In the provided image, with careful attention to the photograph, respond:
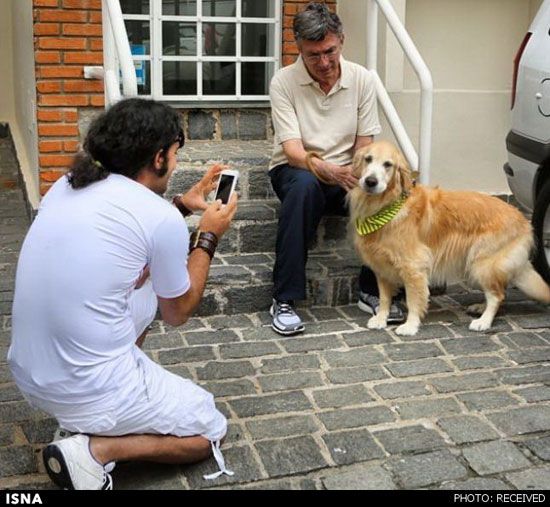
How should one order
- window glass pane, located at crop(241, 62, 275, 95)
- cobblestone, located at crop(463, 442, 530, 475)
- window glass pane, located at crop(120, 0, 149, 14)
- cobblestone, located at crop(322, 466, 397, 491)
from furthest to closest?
window glass pane, located at crop(241, 62, 275, 95) → window glass pane, located at crop(120, 0, 149, 14) → cobblestone, located at crop(463, 442, 530, 475) → cobblestone, located at crop(322, 466, 397, 491)

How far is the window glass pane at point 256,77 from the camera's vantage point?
6297 mm

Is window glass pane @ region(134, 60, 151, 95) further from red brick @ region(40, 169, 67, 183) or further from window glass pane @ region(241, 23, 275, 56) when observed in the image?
red brick @ region(40, 169, 67, 183)

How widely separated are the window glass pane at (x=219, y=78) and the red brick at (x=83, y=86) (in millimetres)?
967

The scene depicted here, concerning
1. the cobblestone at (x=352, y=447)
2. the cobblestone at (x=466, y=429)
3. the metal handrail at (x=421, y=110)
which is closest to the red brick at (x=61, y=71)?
the metal handrail at (x=421, y=110)

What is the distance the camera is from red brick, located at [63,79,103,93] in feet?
17.9

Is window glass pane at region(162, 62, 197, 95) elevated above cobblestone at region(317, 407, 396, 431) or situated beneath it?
elevated above

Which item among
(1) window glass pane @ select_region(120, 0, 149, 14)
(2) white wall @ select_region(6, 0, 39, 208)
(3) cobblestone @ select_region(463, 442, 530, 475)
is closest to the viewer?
(3) cobblestone @ select_region(463, 442, 530, 475)

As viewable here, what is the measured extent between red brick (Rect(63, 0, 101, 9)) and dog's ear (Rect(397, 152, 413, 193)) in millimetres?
2533

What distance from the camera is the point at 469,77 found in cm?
659

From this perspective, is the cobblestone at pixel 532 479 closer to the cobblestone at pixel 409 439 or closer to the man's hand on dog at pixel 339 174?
the cobblestone at pixel 409 439

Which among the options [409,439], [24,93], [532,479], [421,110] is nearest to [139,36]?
[24,93]

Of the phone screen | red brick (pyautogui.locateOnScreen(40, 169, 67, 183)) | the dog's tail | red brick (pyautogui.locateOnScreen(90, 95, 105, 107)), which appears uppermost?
red brick (pyautogui.locateOnScreen(90, 95, 105, 107))

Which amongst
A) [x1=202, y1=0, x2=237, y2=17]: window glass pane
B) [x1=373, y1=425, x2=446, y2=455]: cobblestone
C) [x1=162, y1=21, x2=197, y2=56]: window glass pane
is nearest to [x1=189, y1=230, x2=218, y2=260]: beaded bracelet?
[x1=373, y1=425, x2=446, y2=455]: cobblestone

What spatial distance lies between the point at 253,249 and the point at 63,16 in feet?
6.75
